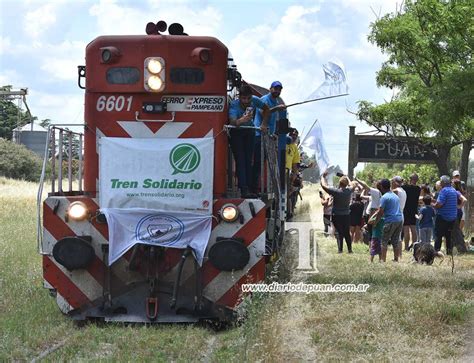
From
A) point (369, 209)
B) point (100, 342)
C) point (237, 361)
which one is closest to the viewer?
point (237, 361)

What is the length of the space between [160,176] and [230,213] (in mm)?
933

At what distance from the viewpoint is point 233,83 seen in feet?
29.6

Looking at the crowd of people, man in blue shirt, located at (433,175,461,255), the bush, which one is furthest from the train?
the bush

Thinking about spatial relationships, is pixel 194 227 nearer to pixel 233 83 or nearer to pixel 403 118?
pixel 233 83

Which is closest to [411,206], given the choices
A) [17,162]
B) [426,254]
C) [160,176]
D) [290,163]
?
[426,254]

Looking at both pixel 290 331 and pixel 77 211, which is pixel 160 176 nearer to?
pixel 77 211

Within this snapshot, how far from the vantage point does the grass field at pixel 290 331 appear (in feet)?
21.9

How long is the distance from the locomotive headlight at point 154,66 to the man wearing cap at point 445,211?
7669 millimetres

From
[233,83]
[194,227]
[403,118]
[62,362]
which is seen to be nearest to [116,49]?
[233,83]

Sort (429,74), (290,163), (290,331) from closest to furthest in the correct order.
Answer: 1. (290,331)
2. (290,163)
3. (429,74)

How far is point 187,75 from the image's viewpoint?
857 cm

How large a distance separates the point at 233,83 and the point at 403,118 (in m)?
11.9

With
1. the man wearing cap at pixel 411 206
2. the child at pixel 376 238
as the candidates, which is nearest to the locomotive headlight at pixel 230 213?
the child at pixel 376 238

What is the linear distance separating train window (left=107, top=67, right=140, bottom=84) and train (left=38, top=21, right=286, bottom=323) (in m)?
0.01
